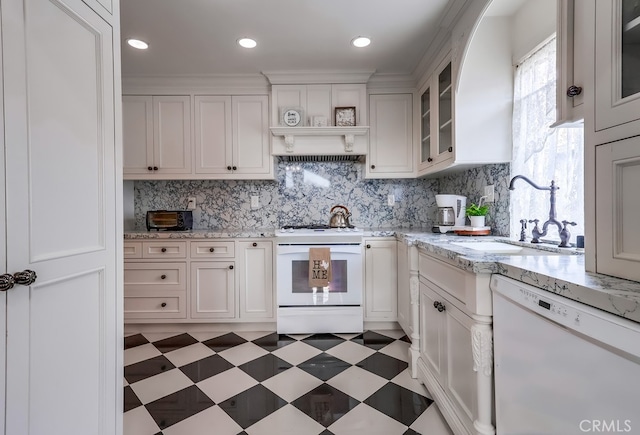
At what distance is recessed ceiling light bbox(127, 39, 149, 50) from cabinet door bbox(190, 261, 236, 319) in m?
1.75

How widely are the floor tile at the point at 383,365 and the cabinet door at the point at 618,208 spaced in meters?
1.39

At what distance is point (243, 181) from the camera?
304cm

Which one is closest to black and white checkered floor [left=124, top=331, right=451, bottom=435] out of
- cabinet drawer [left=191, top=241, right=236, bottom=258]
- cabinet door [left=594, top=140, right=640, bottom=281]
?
cabinet drawer [left=191, top=241, right=236, bottom=258]

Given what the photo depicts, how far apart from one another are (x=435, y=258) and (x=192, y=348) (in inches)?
76.9

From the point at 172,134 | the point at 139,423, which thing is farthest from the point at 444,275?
the point at 172,134

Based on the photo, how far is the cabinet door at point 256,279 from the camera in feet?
8.45

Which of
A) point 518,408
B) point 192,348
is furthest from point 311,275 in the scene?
point 518,408

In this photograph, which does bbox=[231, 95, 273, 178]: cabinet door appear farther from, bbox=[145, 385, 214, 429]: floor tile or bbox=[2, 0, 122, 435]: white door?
bbox=[145, 385, 214, 429]: floor tile

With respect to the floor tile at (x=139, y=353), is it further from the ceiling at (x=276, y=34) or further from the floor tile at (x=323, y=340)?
the ceiling at (x=276, y=34)

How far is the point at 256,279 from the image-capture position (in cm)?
259

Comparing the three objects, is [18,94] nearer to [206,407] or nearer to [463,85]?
[206,407]

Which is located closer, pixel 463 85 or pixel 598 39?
pixel 598 39

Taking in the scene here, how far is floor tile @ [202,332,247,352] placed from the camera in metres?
2.30

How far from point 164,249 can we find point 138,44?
162 centimetres
